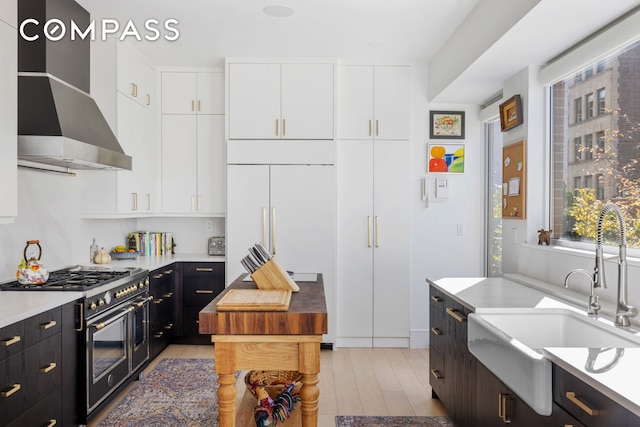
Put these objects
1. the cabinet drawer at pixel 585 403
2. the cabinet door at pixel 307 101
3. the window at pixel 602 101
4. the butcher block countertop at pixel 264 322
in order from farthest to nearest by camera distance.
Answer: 1. the cabinet door at pixel 307 101
2. the window at pixel 602 101
3. the butcher block countertop at pixel 264 322
4. the cabinet drawer at pixel 585 403

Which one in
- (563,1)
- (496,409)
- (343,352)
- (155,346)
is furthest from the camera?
(343,352)

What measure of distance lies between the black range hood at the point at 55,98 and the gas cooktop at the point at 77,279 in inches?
29.5

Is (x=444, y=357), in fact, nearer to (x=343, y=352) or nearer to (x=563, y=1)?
(x=343, y=352)

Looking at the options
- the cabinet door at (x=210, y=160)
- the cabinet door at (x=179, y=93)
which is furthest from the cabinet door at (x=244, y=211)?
the cabinet door at (x=179, y=93)

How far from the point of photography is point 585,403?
1.47 meters

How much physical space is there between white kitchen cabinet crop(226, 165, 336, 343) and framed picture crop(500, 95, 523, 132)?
157cm

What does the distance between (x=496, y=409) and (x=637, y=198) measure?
129 cm

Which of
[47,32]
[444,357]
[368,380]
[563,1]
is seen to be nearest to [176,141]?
[47,32]

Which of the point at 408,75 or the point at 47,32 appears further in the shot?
the point at 408,75

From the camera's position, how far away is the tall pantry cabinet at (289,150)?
4555 millimetres

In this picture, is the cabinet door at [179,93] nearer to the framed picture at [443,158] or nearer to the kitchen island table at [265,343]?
the framed picture at [443,158]

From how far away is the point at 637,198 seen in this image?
2.48 meters

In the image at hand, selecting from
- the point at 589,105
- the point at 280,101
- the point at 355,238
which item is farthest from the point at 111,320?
the point at 589,105

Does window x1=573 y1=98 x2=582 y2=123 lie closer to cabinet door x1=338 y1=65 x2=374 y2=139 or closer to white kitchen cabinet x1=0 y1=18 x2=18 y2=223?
cabinet door x1=338 y1=65 x2=374 y2=139
